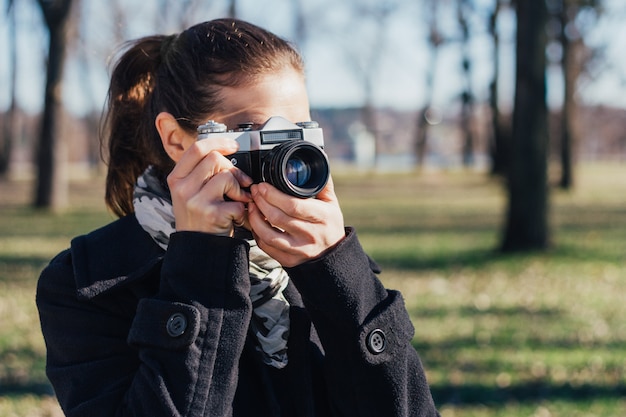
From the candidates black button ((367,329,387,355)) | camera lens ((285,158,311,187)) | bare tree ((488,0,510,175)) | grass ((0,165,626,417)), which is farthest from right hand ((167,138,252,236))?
bare tree ((488,0,510,175))

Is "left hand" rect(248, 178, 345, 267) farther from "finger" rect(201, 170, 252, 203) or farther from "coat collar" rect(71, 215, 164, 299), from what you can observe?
"coat collar" rect(71, 215, 164, 299)

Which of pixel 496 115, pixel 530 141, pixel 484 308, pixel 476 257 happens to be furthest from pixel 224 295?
pixel 496 115

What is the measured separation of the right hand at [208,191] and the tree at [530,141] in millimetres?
8347

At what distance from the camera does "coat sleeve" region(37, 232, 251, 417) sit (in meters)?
1.46

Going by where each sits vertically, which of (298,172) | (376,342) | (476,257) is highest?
(298,172)

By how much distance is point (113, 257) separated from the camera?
165cm

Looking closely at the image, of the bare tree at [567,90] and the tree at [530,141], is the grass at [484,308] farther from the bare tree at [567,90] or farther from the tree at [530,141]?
the bare tree at [567,90]

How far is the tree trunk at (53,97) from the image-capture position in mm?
14641

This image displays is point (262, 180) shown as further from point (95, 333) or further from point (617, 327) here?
point (617, 327)

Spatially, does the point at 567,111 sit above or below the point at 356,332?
above

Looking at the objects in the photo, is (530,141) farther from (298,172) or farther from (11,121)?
(11,121)

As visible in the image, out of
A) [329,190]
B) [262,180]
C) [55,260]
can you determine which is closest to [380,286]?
[329,190]

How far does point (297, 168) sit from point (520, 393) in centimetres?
349

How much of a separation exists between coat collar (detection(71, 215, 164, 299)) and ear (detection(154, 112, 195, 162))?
187 mm
